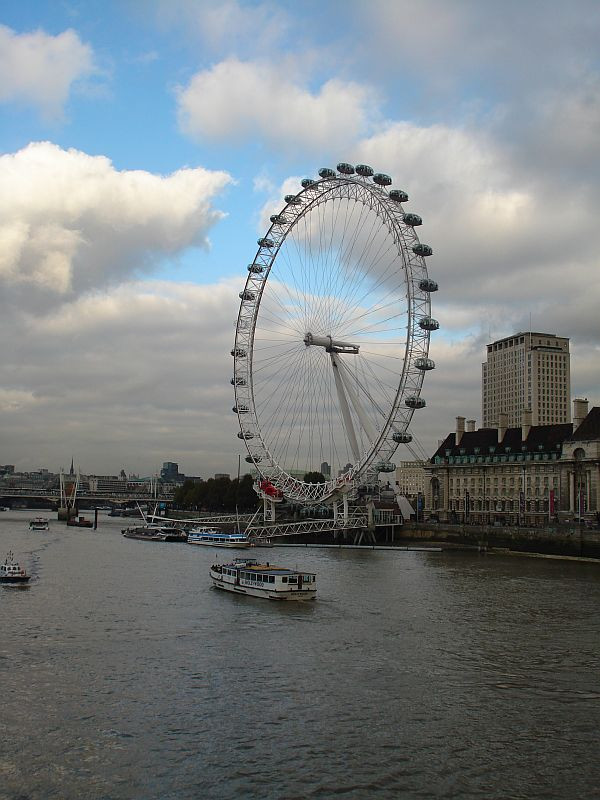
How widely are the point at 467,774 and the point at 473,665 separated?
785 centimetres

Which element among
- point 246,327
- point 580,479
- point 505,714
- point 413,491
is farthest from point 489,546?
point 413,491

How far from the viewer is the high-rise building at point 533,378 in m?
147

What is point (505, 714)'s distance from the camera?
18.6 m

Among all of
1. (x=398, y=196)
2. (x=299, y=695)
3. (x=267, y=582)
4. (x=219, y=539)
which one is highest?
(x=398, y=196)

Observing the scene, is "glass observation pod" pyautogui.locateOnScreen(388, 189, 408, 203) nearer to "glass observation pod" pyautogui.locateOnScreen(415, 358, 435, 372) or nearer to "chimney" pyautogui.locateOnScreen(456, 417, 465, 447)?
"glass observation pod" pyautogui.locateOnScreen(415, 358, 435, 372)

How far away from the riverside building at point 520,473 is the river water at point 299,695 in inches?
1277

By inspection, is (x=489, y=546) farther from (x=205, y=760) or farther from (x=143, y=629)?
(x=205, y=760)

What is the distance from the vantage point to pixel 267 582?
34.8 metres

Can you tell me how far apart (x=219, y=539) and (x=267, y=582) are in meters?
35.8

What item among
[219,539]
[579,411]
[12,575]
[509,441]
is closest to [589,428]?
[579,411]

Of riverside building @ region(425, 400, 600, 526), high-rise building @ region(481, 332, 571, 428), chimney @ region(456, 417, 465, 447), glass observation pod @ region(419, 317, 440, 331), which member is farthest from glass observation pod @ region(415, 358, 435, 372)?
high-rise building @ region(481, 332, 571, 428)

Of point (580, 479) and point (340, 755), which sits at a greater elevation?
point (580, 479)

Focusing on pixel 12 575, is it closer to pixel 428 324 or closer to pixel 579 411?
pixel 428 324

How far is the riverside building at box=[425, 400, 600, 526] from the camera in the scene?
223 feet
